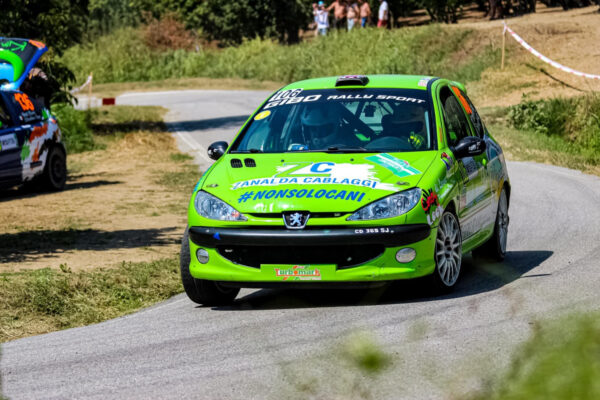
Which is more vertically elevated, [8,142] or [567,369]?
[567,369]

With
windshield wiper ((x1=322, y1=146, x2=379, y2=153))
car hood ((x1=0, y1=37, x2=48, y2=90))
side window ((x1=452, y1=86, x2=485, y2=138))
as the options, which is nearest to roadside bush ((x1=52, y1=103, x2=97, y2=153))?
car hood ((x1=0, y1=37, x2=48, y2=90))

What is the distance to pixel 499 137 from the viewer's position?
2244 centimetres

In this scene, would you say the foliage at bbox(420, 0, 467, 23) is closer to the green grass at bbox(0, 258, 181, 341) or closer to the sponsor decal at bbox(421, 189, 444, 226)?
the green grass at bbox(0, 258, 181, 341)

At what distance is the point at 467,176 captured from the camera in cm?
859

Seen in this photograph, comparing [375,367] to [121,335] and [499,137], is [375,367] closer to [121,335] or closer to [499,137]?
[121,335]

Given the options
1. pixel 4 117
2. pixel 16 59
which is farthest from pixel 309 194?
pixel 16 59

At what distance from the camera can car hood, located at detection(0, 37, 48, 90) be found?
18609 millimetres

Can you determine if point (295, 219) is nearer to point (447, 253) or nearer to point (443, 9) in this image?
point (447, 253)

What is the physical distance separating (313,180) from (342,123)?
3.91ft

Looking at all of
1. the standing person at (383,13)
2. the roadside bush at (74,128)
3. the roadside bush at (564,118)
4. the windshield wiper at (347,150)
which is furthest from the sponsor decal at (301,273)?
the standing person at (383,13)

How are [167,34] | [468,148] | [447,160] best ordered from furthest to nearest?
[167,34]
[468,148]
[447,160]

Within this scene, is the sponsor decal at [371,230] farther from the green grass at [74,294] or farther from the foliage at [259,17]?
the foliage at [259,17]

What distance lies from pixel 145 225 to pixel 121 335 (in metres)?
6.65

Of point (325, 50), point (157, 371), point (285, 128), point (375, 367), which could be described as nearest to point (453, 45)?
point (325, 50)
